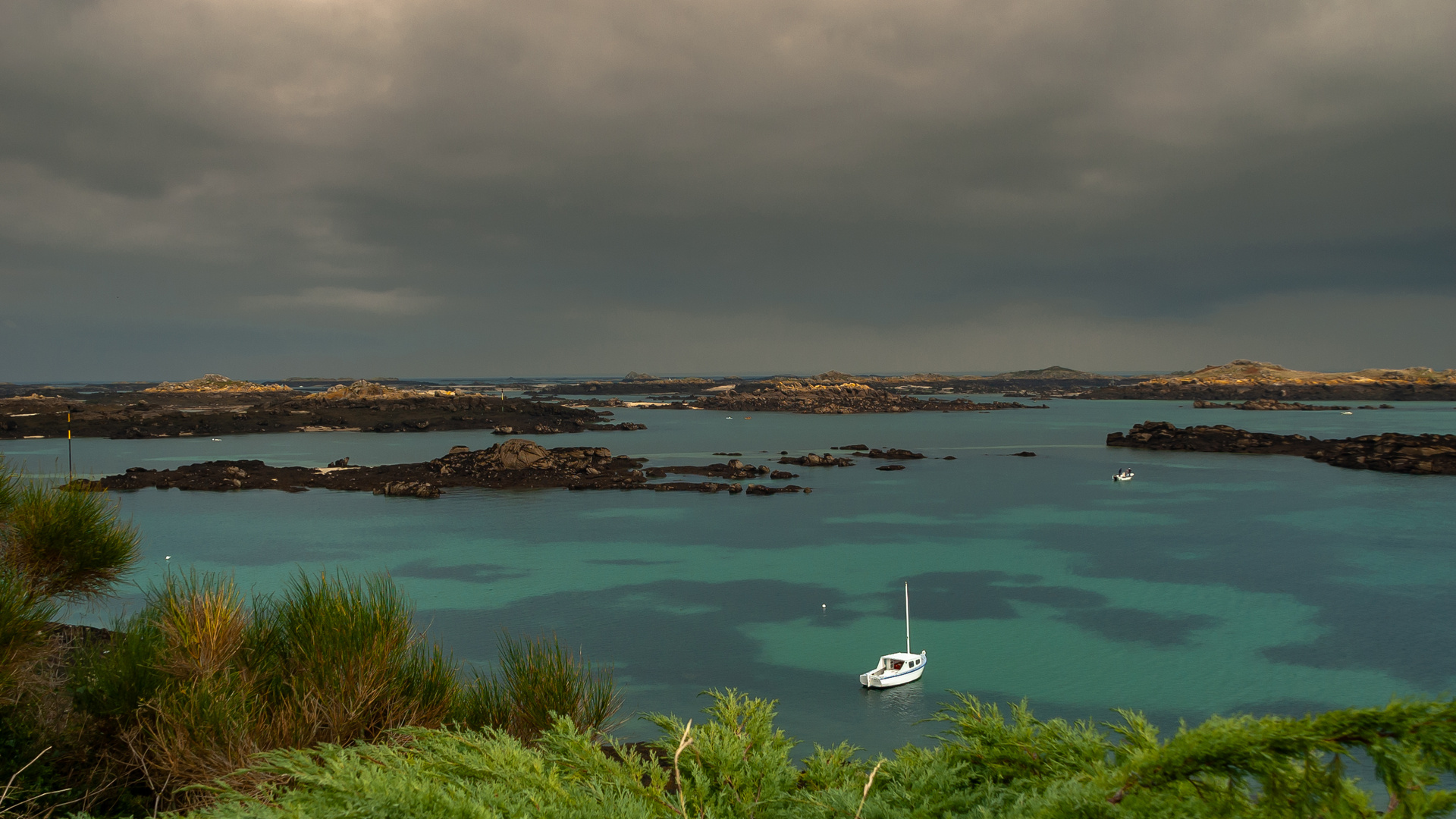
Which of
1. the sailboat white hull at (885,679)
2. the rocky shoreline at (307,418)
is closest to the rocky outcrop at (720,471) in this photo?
the rocky shoreline at (307,418)

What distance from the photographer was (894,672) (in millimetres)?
16500

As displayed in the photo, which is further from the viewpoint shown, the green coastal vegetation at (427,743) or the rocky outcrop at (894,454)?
the rocky outcrop at (894,454)

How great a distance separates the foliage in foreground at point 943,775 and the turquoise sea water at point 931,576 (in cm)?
150

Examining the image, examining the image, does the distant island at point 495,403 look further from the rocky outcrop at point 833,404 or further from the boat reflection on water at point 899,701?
the boat reflection on water at point 899,701

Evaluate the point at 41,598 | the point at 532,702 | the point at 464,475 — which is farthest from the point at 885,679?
the point at 464,475

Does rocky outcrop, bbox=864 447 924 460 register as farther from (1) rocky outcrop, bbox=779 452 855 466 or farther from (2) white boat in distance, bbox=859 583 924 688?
(2) white boat in distance, bbox=859 583 924 688

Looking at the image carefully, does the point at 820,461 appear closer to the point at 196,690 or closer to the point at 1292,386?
the point at 196,690

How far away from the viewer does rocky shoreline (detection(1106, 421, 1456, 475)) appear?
50781mm

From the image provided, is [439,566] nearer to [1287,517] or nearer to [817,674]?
[817,674]

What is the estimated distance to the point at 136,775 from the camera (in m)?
6.21

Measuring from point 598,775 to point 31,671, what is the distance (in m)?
6.20

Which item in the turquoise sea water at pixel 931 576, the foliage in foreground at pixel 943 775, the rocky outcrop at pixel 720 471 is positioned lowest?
the turquoise sea water at pixel 931 576

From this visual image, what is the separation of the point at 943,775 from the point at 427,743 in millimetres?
2813

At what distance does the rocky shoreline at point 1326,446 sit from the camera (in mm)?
50781
